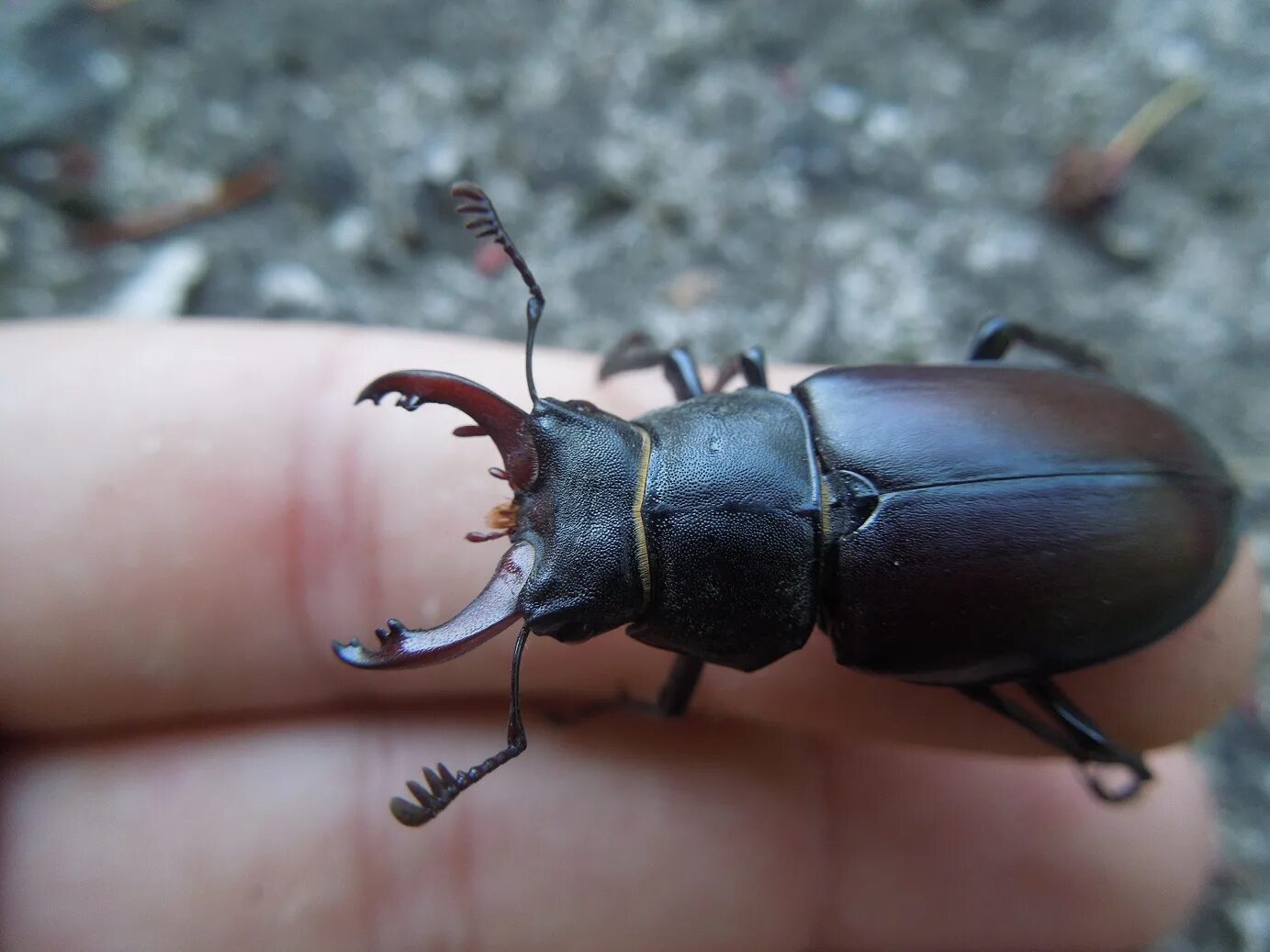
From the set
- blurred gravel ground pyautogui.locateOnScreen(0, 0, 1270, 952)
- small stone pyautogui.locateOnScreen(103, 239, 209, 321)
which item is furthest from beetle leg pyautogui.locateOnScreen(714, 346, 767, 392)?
small stone pyautogui.locateOnScreen(103, 239, 209, 321)

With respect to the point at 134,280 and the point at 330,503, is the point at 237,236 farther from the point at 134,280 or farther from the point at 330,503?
the point at 330,503

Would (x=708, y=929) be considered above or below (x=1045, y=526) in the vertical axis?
A: below

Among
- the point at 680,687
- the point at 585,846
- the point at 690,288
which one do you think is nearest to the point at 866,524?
the point at 680,687

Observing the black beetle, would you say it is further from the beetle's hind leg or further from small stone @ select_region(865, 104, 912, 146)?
small stone @ select_region(865, 104, 912, 146)

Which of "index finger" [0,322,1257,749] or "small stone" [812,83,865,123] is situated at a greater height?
"small stone" [812,83,865,123]

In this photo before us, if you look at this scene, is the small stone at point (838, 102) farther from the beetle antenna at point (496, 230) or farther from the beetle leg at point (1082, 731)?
the beetle leg at point (1082, 731)

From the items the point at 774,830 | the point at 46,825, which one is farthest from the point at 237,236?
the point at 774,830
